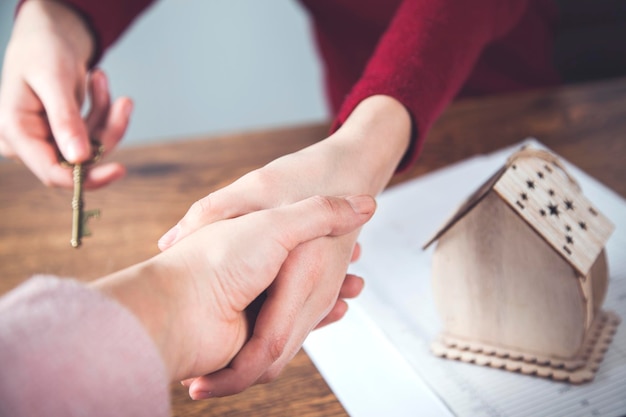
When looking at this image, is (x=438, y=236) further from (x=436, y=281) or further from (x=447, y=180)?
(x=447, y=180)

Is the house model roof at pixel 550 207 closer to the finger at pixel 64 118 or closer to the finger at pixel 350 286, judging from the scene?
the finger at pixel 350 286

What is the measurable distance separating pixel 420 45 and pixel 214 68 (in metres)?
1.21

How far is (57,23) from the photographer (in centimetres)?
60

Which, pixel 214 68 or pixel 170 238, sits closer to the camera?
pixel 170 238

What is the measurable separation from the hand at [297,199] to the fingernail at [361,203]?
0.07ft

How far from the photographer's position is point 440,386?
0.43 meters

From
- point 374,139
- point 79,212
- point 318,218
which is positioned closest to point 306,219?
point 318,218

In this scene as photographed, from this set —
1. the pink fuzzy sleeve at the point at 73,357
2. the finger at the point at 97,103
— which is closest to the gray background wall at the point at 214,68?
the finger at the point at 97,103

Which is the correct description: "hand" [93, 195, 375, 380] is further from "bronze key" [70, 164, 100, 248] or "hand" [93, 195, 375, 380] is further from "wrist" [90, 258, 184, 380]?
"bronze key" [70, 164, 100, 248]

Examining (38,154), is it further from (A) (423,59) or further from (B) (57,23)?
(A) (423,59)

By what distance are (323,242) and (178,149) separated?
329 millimetres

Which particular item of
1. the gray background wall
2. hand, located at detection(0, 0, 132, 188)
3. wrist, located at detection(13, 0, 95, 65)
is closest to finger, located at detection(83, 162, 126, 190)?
hand, located at detection(0, 0, 132, 188)

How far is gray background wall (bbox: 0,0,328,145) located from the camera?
1.61 meters

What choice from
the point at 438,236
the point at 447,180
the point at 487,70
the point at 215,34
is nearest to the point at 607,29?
the point at 487,70
